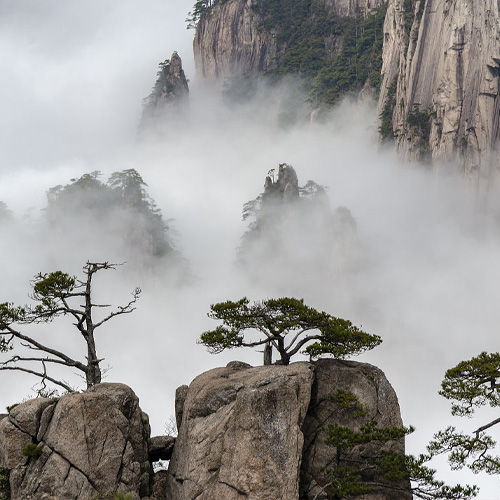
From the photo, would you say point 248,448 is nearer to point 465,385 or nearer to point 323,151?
point 465,385

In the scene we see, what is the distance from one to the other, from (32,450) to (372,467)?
13.3 m

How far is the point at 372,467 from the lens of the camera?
1125 inches

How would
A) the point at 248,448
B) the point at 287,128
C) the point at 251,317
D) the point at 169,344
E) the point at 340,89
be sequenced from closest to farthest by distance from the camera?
the point at 248,448 < the point at 251,317 < the point at 169,344 < the point at 340,89 < the point at 287,128

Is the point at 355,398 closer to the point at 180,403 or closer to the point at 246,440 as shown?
the point at 246,440

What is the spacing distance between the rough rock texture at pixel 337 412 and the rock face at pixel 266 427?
0.13ft

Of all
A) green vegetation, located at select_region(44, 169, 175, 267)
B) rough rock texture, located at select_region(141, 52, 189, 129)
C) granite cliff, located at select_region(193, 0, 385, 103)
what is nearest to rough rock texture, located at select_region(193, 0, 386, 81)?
granite cliff, located at select_region(193, 0, 385, 103)

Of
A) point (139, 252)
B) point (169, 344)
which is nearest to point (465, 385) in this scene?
point (169, 344)

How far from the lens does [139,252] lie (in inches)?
5300

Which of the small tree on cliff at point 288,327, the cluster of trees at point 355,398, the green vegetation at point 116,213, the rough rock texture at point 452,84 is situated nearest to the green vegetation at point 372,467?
the cluster of trees at point 355,398

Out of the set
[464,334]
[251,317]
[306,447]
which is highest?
[464,334]

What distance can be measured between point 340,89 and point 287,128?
1079 inches

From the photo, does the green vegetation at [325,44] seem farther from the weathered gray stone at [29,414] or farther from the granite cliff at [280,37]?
the weathered gray stone at [29,414]

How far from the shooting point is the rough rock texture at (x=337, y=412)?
2836cm

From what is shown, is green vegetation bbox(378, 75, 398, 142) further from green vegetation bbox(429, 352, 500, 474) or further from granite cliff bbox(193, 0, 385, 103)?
green vegetation bbox(429, 352, 500, 474)
